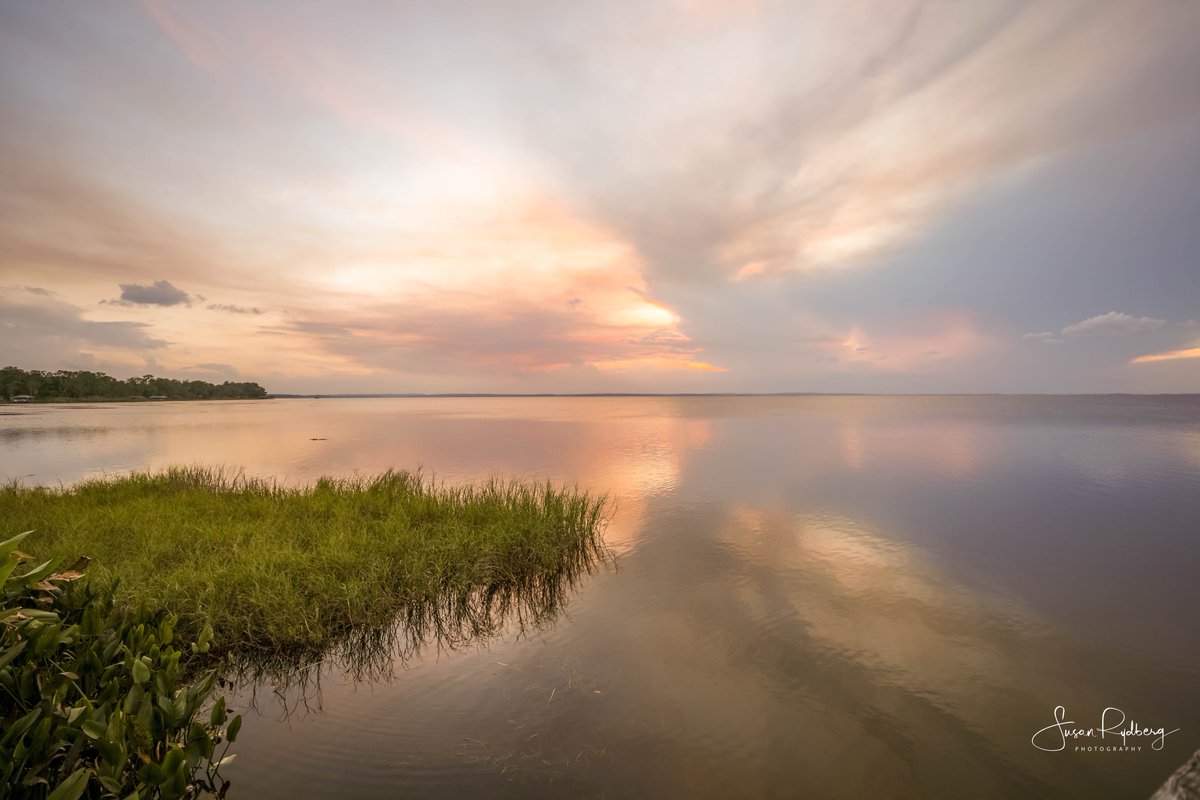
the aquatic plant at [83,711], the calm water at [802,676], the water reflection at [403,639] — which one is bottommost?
the calm water at [802,676]

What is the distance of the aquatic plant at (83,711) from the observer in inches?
122

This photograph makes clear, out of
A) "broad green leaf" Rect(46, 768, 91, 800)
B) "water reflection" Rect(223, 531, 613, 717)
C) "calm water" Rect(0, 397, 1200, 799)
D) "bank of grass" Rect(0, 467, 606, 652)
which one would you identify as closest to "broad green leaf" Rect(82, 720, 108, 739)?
"broad green leaf" Rect(46, 768, 91, 800)

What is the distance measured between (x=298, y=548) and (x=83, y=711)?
28.1 feet

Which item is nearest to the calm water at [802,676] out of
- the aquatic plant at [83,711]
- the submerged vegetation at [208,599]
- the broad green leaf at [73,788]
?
the submerged vegetation at [208,599]

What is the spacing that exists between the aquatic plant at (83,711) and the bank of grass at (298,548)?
466cm

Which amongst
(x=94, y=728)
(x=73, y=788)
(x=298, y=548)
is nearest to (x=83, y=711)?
(x=94, y=728)

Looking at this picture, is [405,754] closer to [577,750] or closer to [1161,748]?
[577,750]

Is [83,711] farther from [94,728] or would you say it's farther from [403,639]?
[403,639]

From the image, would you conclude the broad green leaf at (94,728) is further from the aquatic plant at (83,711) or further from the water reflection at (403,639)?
the water reflection at (403,639)

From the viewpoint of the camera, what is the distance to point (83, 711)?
3.46 meters

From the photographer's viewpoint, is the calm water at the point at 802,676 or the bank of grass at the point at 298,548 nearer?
the calm water at the point at 802,676

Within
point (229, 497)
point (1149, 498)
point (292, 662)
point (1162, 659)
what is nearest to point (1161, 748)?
point (1162, 659)

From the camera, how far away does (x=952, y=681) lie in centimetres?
841

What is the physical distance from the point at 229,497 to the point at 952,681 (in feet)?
69.3
